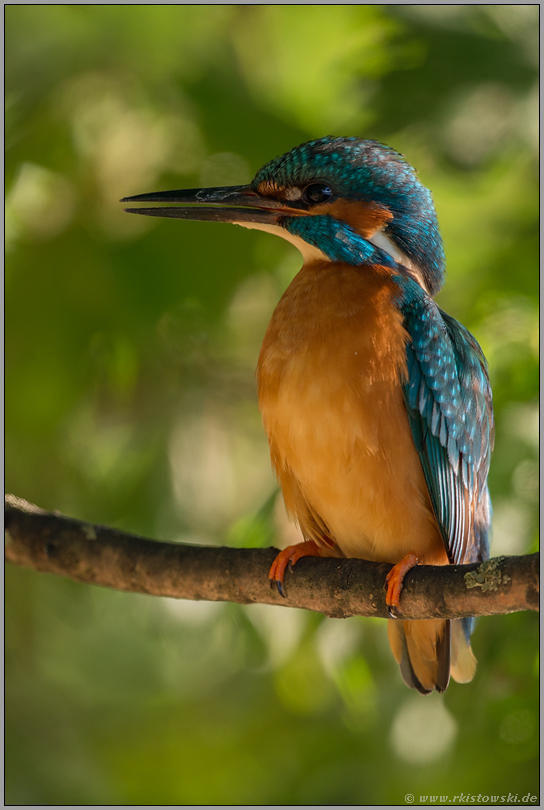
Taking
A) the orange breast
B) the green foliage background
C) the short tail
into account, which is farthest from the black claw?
the green foliage background

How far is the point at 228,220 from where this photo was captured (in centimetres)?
184

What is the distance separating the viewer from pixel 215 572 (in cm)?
178

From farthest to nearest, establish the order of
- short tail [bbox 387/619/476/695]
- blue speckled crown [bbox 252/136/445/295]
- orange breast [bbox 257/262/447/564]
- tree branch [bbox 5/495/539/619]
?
short tail [bbox 387/619/476/695] < blue speckled crown [bbox 252/136/445/295] < orange breast [bbox 257/262/447/564] < tree branch [bbox 5/495/539/619]

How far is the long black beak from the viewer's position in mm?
1841

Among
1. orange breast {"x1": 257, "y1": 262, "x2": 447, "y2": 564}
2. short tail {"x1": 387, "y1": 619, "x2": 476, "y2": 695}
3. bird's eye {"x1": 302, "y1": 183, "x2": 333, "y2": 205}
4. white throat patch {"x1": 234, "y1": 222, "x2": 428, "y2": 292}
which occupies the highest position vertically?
bird's eye {"x1": 302, "y1": 183, "x2": 333, "y2": 205}

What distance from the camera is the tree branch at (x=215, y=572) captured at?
56.6 inches

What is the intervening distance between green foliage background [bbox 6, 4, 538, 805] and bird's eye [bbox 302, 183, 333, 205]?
46 cm

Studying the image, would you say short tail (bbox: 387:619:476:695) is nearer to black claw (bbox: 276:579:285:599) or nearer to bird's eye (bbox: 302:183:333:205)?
black claw (bbox: 276:579:285:599)

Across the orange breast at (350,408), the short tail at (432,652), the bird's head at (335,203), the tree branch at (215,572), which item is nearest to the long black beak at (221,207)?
the bird's head at (335,203)

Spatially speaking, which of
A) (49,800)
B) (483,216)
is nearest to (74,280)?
(483,216)

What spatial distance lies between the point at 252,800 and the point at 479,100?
249 cm

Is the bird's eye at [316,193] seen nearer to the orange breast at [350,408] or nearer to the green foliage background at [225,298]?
the orange breast at [350,408]

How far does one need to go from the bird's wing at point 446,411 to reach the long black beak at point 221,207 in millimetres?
397

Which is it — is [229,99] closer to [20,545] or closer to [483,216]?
[483,216]
